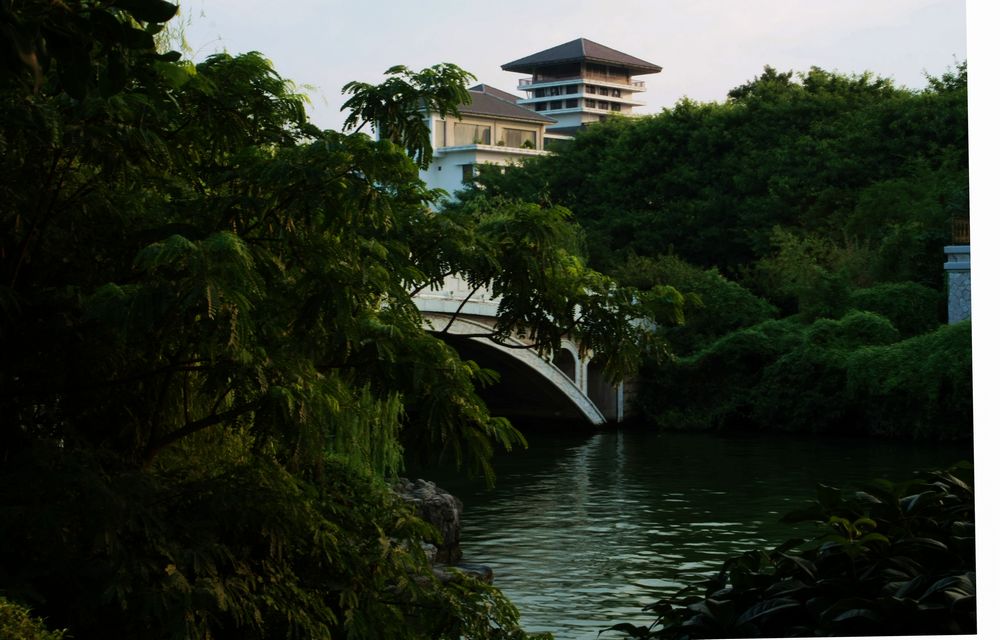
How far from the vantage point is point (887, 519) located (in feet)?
8.04

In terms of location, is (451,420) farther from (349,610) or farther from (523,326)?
(523,326)

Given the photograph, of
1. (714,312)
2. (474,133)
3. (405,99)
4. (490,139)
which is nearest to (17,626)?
(405,99)

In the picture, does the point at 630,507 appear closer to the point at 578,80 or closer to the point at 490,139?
the point at 490,139

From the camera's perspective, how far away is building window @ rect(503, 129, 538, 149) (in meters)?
27.8

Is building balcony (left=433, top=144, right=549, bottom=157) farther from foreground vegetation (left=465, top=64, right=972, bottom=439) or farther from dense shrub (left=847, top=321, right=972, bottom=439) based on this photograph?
dense shrub (left=847, top=321, right=972, bottom=439)

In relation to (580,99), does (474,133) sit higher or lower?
lower

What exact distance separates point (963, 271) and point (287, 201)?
14739 mm

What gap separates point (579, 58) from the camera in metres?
34.9

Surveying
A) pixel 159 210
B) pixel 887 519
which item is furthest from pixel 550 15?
pixel 887 519

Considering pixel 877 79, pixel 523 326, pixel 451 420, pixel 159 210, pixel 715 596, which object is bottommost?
pixel 715 596

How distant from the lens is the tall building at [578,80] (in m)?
33.8

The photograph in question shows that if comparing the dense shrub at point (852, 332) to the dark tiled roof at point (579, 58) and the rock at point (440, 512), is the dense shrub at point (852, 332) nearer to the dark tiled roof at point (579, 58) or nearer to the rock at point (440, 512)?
the rock at point (440, 512)

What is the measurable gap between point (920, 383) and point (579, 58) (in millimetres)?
20025

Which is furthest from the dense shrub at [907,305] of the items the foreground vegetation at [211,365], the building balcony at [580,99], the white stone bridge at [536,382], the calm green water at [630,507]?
the building balcony at [580,99]
